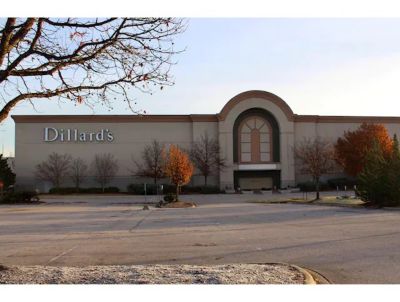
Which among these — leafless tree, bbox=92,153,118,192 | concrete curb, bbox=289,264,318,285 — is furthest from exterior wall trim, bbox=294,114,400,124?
concrete curb, bbox=289,264,318,285

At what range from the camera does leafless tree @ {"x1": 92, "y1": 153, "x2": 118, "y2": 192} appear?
70.4 meters

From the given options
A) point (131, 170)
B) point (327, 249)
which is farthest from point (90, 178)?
point (327, 249)

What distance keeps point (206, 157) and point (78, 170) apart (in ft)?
58.6

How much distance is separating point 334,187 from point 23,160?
4393 cm

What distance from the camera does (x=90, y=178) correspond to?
71812 millimetres

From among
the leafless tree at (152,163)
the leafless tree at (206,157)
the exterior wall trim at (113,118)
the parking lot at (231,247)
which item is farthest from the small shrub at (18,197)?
the parking lot at (231,247)

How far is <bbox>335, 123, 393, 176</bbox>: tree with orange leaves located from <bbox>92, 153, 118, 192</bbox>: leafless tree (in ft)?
99.5

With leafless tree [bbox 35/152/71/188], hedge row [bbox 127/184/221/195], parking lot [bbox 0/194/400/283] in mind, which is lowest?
parking lot [bbox 0/194/400/283]

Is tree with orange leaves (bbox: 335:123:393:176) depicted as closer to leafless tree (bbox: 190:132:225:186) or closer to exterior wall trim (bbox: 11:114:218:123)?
leafless tree (bbox: 190:132:225:186)

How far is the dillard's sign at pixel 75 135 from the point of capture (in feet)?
236

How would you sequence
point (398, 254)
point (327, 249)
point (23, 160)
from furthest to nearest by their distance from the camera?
point (23, 160) < point (327, 249) < point (398, 254)

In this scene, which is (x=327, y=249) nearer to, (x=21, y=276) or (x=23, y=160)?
(x=21, y=276)

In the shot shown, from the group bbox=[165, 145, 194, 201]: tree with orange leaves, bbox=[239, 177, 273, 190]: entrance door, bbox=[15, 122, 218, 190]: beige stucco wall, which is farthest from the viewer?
bbox=[239, 177, 273, 190]: entrance door

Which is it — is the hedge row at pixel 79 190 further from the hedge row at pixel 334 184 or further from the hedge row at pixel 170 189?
the hedge row at pixel 334 184
